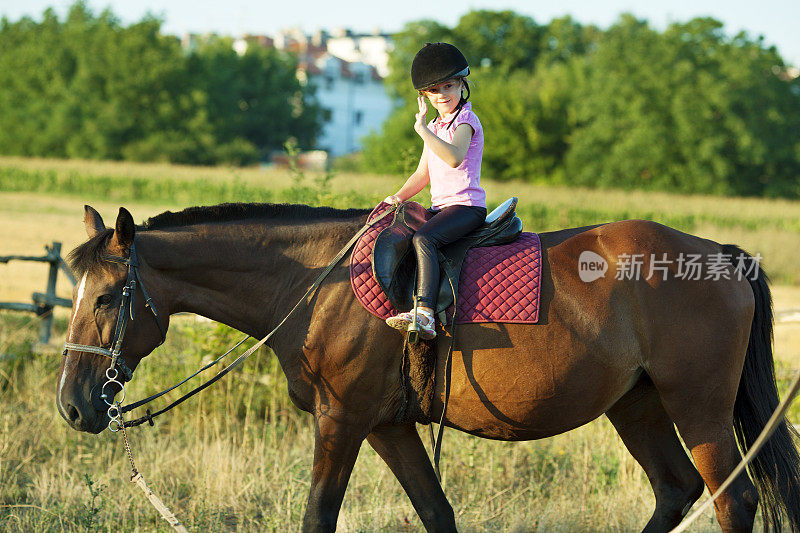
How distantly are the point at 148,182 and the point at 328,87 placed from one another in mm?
53971

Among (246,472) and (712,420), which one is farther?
(246,472)

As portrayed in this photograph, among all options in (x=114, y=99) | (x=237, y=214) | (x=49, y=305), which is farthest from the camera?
(x=114, y=99)

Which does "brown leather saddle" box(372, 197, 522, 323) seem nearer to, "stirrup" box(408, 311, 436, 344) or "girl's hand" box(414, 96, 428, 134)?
"stirrup" box(408, 311, 436, 344)

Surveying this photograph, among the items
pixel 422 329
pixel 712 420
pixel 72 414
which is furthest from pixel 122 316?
pixel 712 420

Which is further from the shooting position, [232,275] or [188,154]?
[188,154]

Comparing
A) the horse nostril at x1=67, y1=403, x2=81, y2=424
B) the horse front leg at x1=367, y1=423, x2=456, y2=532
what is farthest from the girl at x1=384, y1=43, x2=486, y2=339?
the horse nostril at x1=67, y1=403, x2=81, y2=424

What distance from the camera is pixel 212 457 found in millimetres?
5395

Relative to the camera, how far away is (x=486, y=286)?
3582mm

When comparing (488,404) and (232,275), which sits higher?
(232,275)

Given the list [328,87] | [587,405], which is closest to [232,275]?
[587,405]

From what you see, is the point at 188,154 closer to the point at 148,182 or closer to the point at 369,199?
the point at 148,182

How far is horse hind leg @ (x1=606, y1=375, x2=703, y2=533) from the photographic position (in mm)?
4066

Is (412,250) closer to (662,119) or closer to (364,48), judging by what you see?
(662,119)

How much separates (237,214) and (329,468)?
4.39 feet
